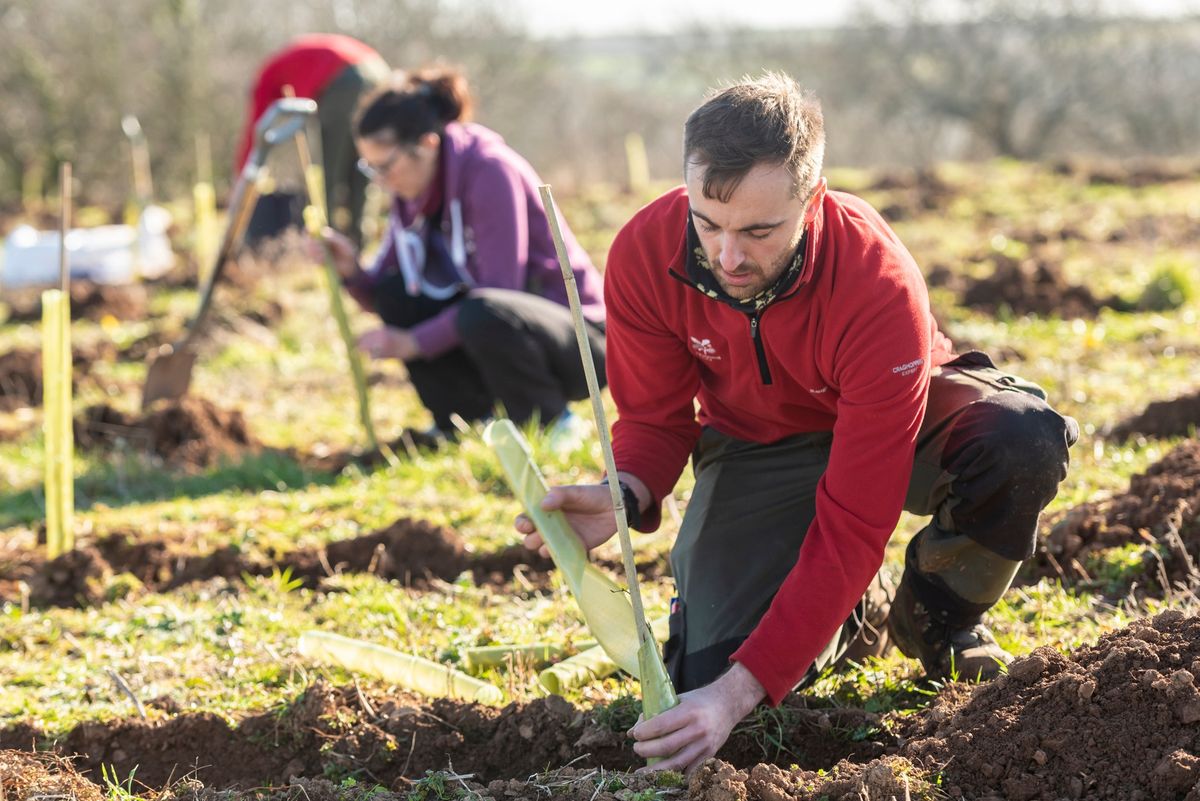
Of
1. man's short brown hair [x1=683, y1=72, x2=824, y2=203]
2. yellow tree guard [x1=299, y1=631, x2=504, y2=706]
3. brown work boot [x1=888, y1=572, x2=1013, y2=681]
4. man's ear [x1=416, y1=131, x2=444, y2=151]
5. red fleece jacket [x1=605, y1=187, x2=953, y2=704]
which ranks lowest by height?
yellow tree guard [x1=299, y1=631, x2=504, y2=706]

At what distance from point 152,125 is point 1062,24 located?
1518cm

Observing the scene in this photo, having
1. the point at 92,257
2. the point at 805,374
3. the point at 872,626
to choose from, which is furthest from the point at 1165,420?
the point at 92,257

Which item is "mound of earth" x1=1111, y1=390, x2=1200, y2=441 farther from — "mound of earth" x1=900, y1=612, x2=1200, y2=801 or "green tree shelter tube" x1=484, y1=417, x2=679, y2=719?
"green tree shelter tube" x1=484, y1=417, x2=679, y2=719

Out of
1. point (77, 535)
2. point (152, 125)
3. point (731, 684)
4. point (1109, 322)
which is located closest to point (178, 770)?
point (731, 684)

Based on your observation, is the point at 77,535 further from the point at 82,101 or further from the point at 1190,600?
the point at 82,101

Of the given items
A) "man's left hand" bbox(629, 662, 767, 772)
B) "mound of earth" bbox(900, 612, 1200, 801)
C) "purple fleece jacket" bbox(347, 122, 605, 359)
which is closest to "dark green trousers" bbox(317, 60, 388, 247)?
"purple fleece jacket" bbox(347, 122, 605, 359)

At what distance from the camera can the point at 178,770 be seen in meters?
2.81

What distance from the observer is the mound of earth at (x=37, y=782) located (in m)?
2.34

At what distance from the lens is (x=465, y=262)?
500 cm

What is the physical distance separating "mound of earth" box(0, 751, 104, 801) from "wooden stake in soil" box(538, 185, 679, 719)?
1.05 metres

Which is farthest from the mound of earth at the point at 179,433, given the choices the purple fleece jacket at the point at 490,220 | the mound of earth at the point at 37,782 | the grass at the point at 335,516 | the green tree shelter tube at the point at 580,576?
the green tree shelter tube at the point at 580,576

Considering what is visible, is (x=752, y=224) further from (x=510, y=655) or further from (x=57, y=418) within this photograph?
(x=57, y=418)

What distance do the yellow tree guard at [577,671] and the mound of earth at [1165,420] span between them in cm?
229

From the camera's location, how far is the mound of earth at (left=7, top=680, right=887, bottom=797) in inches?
103
